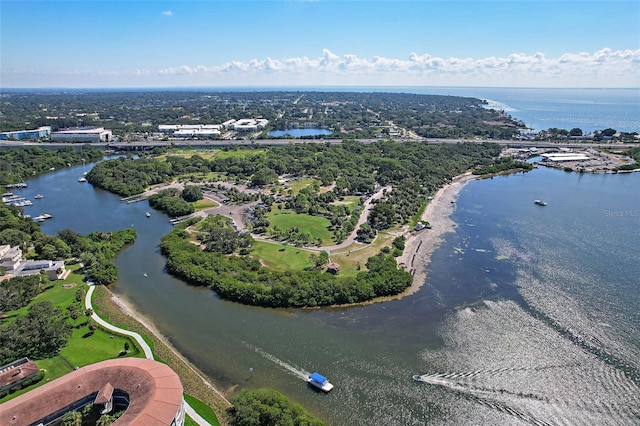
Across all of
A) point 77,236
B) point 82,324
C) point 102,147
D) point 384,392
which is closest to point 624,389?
point 384,392

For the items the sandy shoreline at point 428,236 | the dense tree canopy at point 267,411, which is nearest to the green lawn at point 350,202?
the sandy shoreline at point 428,236

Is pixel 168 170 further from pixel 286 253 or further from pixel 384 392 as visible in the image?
pixel 384 392

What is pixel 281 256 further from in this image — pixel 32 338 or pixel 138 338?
pixel 32 338

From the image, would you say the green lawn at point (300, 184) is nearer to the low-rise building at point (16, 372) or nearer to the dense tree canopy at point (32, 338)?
the dense tree canopy at point (32, 338)

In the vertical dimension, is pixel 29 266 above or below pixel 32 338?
below

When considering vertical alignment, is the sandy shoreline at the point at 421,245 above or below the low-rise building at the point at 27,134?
below

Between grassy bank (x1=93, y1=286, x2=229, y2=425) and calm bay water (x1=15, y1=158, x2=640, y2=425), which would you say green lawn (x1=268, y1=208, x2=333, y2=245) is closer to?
calm bay water (x1=15, y1=158, x2=640, y2=425)

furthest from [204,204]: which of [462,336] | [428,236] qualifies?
[462,336]
